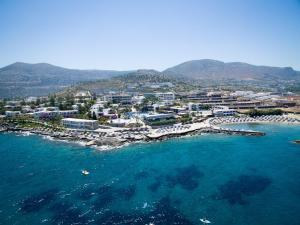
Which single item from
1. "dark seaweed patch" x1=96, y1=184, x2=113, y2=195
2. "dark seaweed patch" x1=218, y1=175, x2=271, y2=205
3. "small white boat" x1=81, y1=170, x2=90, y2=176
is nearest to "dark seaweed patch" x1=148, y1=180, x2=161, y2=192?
"dark seaweed patch" x1=96, y1=184, x2=113, y2=195

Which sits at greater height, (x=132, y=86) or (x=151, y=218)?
(x=132, y=86)

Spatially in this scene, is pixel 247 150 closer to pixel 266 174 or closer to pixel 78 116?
pixel 266 174

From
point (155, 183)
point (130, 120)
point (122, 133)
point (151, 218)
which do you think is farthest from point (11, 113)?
point (151, 218)

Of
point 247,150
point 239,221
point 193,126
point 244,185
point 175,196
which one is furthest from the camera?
point 193,126

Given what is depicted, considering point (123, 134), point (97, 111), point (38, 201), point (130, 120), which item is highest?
point (97, 111)

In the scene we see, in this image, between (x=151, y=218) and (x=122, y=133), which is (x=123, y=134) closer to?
(x=122, y=133)

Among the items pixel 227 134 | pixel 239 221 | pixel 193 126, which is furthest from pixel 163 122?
pixel 239 221

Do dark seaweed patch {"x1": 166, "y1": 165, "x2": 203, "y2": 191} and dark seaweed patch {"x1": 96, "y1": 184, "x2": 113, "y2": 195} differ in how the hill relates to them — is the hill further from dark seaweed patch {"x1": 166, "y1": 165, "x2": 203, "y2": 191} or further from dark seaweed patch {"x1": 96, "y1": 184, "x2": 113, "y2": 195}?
dark seaweed patch {"x1": 96, "y1": 184, "x2": 113, "y2": 195}
